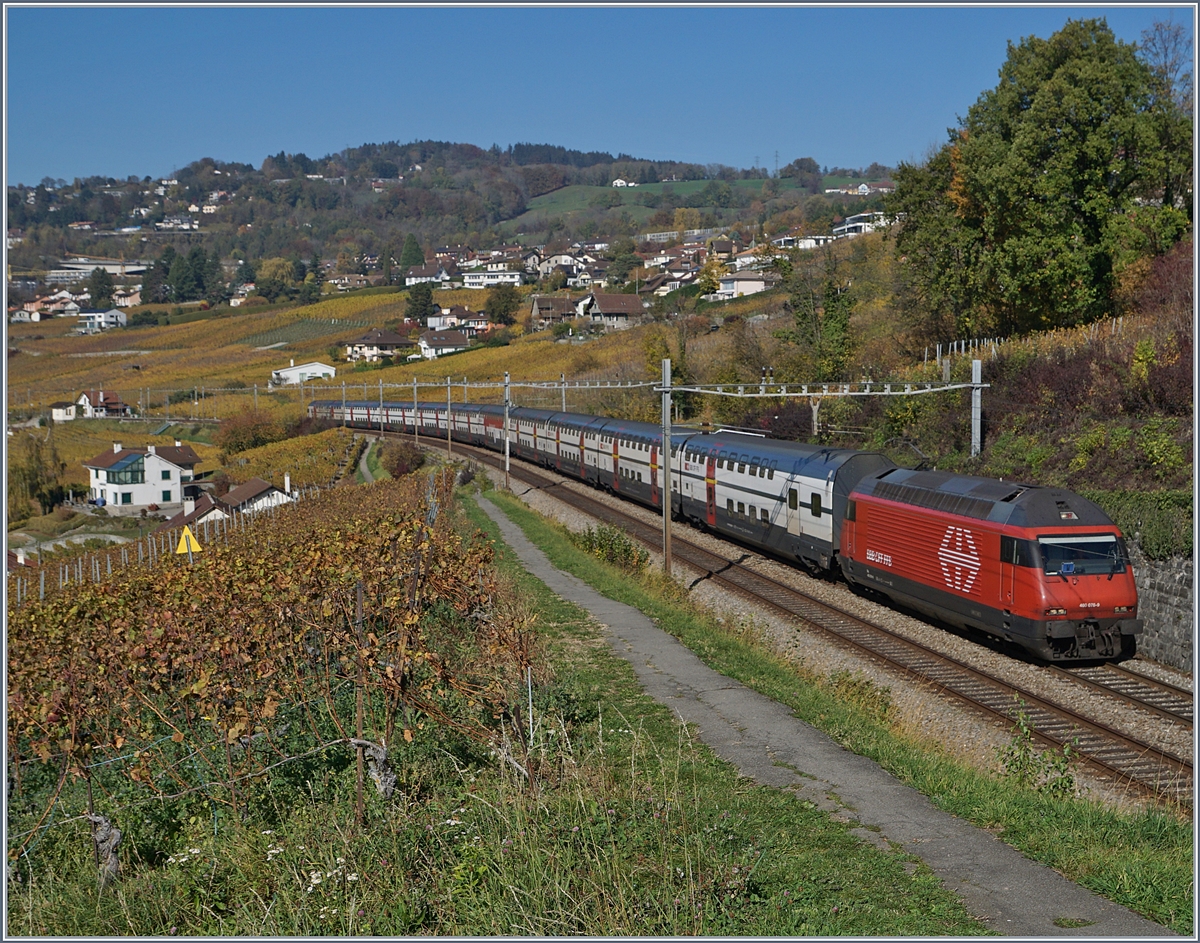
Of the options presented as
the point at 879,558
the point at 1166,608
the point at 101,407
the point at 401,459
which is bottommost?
the point at 401,459

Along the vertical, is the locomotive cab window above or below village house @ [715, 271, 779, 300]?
below

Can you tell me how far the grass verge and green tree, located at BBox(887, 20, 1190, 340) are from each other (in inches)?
1202

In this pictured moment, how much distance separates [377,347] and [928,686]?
452 ft

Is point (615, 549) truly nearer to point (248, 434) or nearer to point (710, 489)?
point (710, 489)

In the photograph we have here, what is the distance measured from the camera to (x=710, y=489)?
3641cm

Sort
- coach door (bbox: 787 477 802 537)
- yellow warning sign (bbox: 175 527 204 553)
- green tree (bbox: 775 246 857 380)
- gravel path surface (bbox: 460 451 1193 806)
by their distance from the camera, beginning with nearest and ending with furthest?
gravel path surface (bbox: 460 451 1193 806), yellow warning sign (bbox: 175 527 204 553), coach door (bbox: 787 477 802 537), green tree (bbox: 775 246 857 380)

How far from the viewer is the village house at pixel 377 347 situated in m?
150

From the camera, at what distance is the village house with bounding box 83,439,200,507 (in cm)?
8512

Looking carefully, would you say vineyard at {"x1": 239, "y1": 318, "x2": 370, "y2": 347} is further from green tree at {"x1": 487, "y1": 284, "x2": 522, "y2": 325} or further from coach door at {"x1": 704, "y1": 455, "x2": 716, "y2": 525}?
coach door at {"x1": 704, "y1": 455, "x2": 716, "y2": 525}

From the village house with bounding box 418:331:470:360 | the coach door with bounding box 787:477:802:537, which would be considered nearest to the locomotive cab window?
the coach door with bounding box 787:477:802:537

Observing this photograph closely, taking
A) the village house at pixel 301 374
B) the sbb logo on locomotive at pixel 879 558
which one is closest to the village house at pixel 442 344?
the village house at pixel 301 374

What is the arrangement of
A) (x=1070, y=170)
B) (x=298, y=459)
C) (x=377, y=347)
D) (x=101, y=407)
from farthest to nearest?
(x=377, y=347) → (x=101, y=407) → (x=298, y=459) → (x=1070, y=170)

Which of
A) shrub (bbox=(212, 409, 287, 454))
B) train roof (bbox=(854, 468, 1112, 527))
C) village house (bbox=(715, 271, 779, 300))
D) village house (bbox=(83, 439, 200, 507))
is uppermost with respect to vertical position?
village house (bbox=(715, 271, 779, 300))

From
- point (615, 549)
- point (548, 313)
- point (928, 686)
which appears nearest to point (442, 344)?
point (548, 313)
